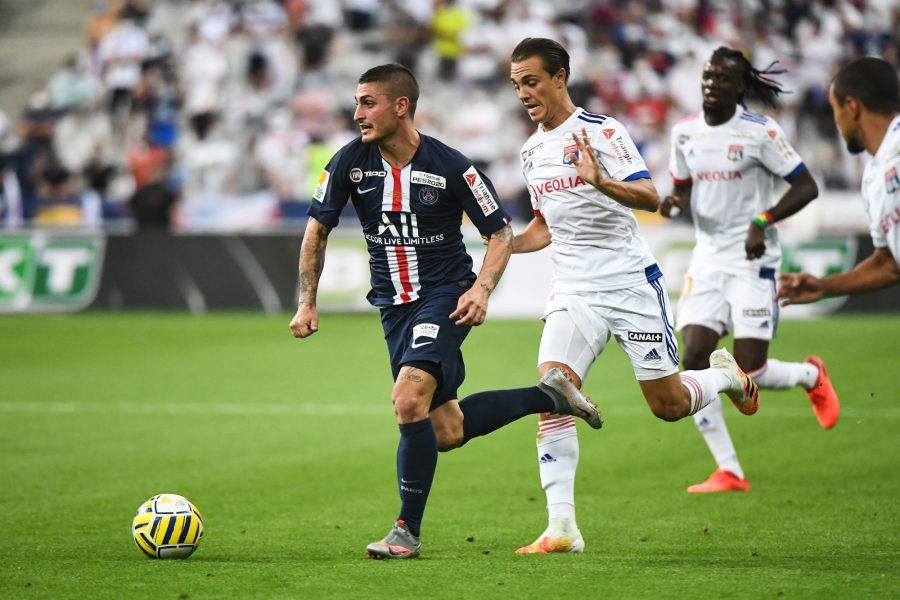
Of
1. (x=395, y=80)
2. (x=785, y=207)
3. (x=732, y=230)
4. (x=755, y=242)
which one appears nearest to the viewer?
(x=395, y=80)

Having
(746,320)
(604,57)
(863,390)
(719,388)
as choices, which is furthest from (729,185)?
(604,57)

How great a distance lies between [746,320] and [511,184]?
1516 centimetres

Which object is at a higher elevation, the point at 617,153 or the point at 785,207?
the point at 617,153

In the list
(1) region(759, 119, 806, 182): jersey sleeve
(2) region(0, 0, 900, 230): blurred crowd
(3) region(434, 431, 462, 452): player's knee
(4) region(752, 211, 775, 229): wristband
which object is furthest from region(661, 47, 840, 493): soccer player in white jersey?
(2) region(0, 0, 900, 230): blurred crowd

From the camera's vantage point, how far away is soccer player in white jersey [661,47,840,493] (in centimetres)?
878

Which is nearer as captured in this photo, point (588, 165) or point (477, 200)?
point (588, 165)

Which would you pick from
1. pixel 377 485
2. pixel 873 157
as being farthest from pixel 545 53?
pixel 377 485

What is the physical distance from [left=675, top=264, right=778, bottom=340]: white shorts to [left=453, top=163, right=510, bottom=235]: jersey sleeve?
262 cm

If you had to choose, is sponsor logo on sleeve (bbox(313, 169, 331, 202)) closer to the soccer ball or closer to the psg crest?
the psg crest

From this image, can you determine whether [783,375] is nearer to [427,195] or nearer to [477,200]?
[477,200]

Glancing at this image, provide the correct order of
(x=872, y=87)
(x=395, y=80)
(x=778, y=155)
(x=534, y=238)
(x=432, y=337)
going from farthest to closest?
1. (x=778, y=155)
2. (x=534, y=238)
3. (x=395, y=80)
4. (x=432, y=337)
5. (x=872, y=87)

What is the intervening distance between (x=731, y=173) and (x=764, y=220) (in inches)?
22.6

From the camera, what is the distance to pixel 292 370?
15.4 metres

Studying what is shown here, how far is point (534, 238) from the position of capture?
7.34 meters
